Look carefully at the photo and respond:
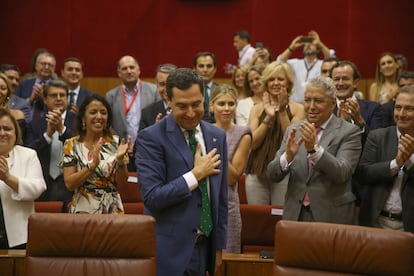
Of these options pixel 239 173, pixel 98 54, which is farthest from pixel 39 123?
pixel 98 54

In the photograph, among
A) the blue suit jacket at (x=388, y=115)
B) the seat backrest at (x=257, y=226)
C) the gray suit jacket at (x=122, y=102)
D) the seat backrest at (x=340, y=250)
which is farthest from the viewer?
the gray suit jacket at (x=122, y=102)

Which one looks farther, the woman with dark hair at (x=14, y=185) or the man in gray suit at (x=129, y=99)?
the man in gray suit at (x=129, y=99)

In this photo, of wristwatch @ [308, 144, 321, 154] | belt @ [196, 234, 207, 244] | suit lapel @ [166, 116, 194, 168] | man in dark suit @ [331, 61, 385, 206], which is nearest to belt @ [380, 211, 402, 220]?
wristwatch @ [308, 144, 321, 154]

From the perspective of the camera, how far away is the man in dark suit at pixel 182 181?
2.78m

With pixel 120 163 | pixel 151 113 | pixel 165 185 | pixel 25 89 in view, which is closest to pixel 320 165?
pixel 165 185

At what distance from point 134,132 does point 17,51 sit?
3.84 m

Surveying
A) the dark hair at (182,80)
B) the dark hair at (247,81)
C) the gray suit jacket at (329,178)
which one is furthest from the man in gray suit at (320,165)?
the dark hair at (247,81)

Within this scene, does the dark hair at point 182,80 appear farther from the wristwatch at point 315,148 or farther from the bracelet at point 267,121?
Result: the bracelet at point 267,121

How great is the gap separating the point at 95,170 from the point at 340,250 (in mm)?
1595

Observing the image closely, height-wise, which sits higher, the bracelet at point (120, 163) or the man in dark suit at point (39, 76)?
the man in dark suit at point (39, 76)

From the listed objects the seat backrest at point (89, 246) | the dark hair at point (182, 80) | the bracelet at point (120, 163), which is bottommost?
the seat backrest at point (89, 246)

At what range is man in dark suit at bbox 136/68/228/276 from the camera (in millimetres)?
2783

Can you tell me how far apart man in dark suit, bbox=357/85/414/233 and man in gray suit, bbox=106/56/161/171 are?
251 centimetres

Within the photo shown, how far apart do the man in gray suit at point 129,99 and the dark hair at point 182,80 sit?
117 inches
